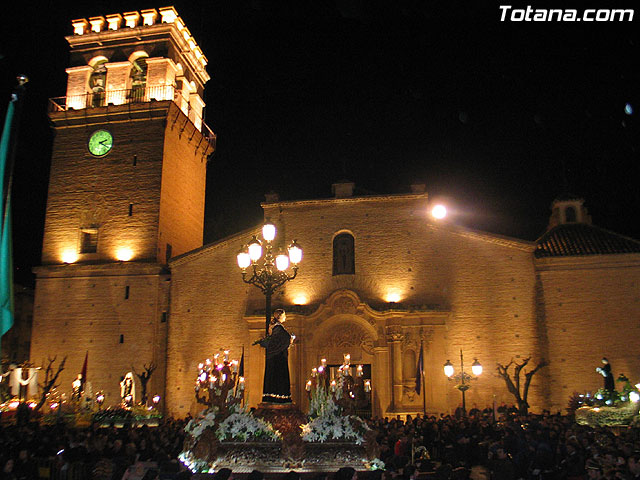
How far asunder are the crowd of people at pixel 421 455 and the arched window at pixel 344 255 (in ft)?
34.4

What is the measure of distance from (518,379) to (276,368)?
14.3m

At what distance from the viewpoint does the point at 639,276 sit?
2472 cm

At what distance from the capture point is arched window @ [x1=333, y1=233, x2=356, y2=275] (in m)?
27.7

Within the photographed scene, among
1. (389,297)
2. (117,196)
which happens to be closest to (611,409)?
(389,297)

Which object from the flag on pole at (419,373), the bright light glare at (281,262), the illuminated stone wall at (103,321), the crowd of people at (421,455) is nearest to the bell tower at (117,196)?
the illuminated stone wall at (103,321)

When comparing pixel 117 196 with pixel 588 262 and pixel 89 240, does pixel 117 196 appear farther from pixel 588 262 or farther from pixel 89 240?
pixel 588 262

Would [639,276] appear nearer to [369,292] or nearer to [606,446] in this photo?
[369,292]

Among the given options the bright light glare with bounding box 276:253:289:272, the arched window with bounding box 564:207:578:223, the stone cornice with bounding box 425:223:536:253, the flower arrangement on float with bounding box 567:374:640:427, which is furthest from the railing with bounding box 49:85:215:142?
the flower arrangement on float with bounding box 567:374:640:427

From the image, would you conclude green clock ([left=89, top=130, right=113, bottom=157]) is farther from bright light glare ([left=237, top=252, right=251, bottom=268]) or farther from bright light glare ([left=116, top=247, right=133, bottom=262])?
bright light glare ([left=237, top=252, right=251, bottom=268])

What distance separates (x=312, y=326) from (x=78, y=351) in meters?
10.5

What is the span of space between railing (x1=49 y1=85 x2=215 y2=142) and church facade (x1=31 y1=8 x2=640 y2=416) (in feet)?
0.31

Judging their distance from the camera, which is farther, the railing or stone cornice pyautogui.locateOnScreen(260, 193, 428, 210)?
the railing

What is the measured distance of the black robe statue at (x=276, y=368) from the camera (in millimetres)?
12594

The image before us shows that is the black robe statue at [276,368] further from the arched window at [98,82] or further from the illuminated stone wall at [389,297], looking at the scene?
the arched window at [98,82]
